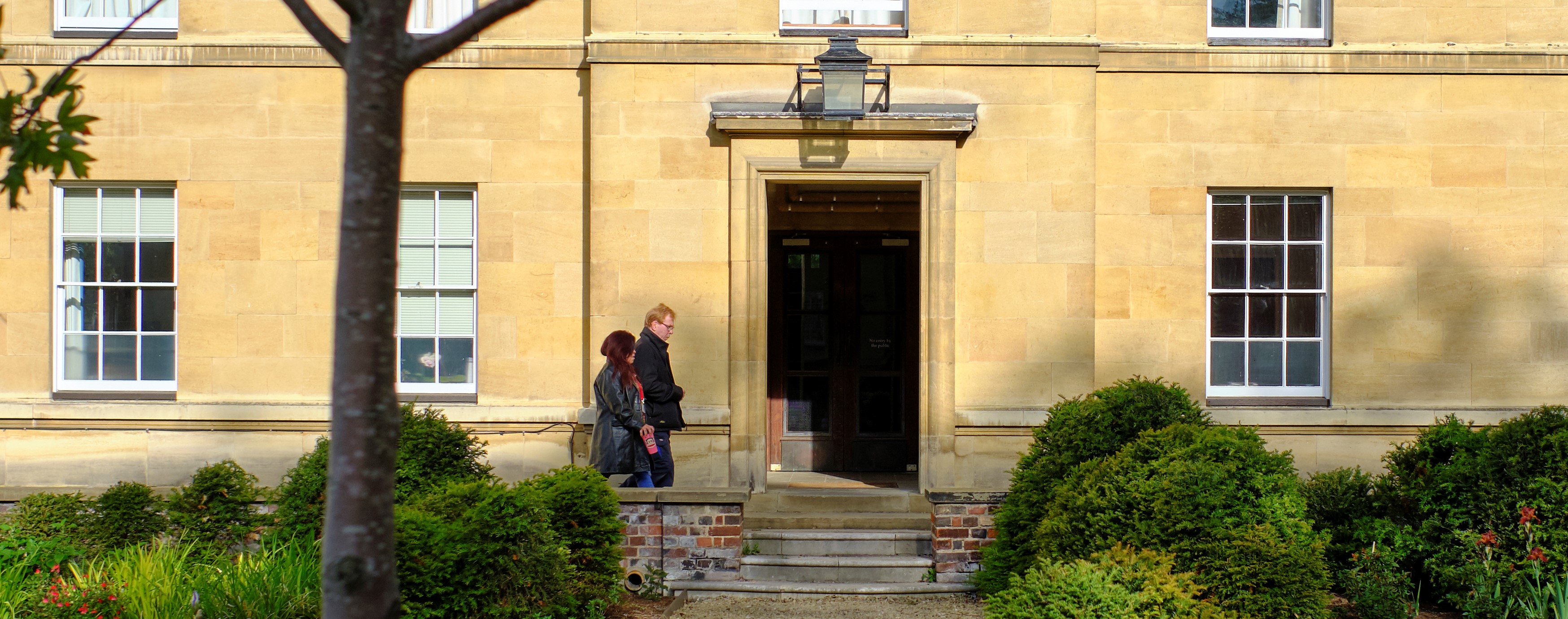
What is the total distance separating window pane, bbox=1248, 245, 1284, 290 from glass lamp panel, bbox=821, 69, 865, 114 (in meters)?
3.65

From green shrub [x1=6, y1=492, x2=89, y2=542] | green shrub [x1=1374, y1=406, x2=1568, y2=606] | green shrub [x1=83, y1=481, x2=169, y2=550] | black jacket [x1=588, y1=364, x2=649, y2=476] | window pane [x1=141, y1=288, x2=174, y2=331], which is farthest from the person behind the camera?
window pane [x1=141, y1=288, x2=174, y2=331]

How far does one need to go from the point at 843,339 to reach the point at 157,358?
6155 mm

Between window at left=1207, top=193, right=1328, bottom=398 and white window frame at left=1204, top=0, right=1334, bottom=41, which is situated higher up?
white window frame at left=1204, top=0, right=1334, bottom=41

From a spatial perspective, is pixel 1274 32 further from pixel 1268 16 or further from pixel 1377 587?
pixel 1377 587

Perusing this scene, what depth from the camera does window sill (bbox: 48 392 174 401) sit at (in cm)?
923

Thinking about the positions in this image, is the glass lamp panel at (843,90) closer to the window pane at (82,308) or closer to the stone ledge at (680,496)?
the stone ledge at (680,496)

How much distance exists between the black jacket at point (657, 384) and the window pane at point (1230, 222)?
4780 millimetres

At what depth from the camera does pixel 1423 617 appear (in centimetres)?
650

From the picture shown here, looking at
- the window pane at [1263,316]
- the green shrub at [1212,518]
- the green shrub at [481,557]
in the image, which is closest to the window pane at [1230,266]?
the window pane at [1263,316]

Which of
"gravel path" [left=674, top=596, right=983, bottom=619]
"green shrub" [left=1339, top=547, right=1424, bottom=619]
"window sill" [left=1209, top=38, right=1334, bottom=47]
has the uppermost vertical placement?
"window sill" [left=1209, top=38, right=1334, bottom=47]

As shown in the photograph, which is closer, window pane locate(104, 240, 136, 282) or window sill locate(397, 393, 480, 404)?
window sill locate(397, 393, 480, 404)

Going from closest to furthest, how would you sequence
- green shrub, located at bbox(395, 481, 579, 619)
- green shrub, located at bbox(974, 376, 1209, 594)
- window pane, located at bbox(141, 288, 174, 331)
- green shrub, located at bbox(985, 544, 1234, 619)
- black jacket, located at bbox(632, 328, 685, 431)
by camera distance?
green shrub, located at bbox(985, 544, 1234, 619), green shrub, located at bbox(395, 481, 579, 619), green shrub, located at bbox(974, 376, 1209, 594), black jacket, located at bbox(632, 328, 685, 431), window pane, located at bbox(141, 288, 174, 331)

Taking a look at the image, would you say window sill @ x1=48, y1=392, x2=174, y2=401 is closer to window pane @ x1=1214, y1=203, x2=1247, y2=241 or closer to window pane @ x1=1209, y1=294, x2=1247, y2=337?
window pane @ x1=1209, y1=294, x2=1247, y2=337

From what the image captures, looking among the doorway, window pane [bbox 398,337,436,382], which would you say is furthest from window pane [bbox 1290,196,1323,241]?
window pane [bbox 398,337,436,382]
